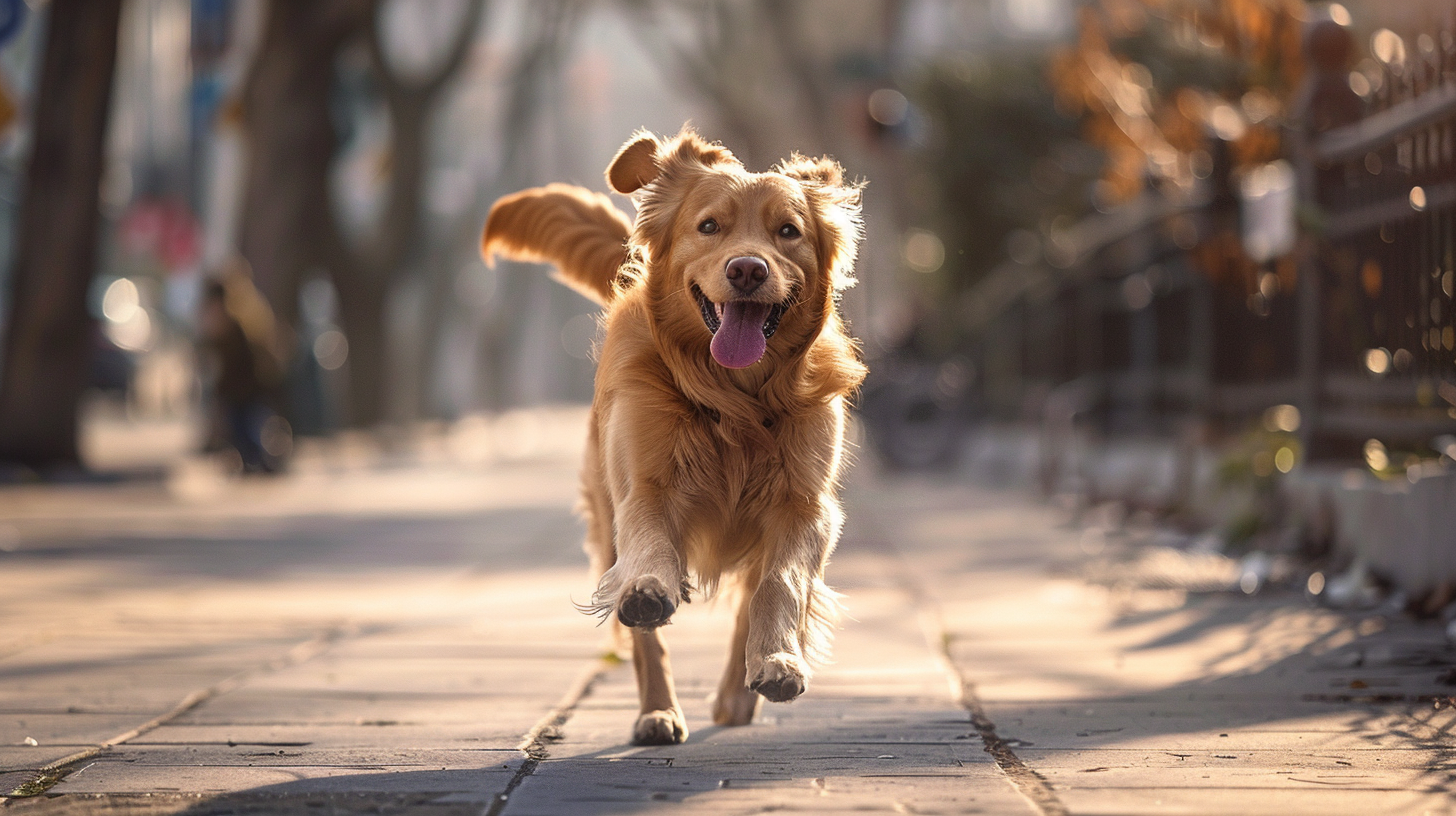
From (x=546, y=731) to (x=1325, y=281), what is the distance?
5.33 meters

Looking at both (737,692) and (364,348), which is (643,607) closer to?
(737,692)

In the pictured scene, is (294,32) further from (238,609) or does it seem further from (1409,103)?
(1409,103)

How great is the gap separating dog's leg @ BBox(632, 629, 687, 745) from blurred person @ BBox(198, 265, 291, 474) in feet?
42.4

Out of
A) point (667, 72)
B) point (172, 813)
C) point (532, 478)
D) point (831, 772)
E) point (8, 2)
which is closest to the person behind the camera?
point (172, 813)

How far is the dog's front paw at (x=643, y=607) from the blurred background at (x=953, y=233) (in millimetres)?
1729

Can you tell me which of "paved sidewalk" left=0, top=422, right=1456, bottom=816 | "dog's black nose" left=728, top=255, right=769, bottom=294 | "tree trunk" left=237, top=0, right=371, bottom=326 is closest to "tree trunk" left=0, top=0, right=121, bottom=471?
"paved sidewalk" left=0, top=422, right=1456, bottom=816

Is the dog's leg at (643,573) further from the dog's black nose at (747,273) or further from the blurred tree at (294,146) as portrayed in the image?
the blurred tree at (294,146)

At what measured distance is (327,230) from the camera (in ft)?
78.9

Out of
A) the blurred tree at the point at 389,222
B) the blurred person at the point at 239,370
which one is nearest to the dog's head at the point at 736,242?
the blurred person at the point at 239,370

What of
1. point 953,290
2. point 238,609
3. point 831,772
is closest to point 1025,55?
point 953,290

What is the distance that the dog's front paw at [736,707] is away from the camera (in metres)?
5.05

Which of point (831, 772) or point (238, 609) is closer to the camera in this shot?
point (831, 772)

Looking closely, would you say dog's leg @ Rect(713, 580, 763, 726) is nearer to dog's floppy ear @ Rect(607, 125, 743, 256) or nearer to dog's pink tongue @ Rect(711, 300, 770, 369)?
dog's pink tongue @ Rect(711, 300, 770, 369)

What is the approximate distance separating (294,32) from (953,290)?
9.65m
